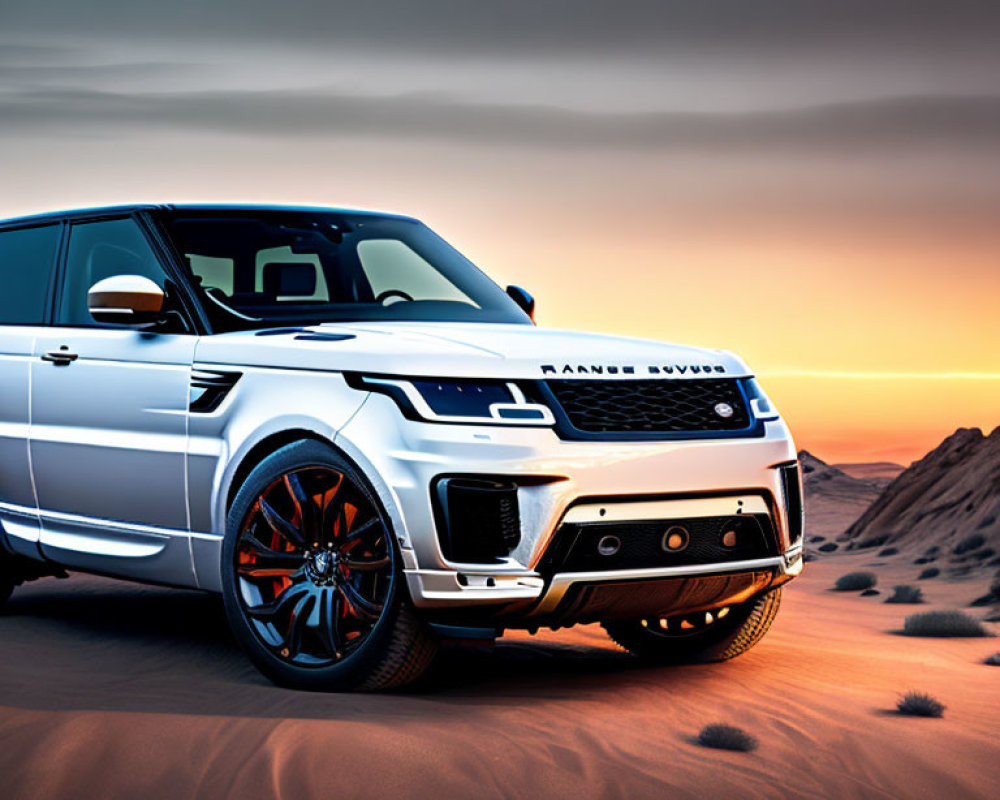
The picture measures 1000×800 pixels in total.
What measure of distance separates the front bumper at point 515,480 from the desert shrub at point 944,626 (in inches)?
216

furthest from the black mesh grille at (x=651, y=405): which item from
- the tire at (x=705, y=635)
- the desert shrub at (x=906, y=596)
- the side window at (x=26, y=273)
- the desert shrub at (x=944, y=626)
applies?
the desert shrub at (x=906, y=596)

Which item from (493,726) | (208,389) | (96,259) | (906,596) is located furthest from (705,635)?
(906,596)

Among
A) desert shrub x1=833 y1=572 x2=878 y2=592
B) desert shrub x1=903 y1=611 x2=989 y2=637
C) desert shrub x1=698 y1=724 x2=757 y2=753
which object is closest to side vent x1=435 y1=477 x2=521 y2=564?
desert shrub x1=698 y1=724 x2=757 y2=753

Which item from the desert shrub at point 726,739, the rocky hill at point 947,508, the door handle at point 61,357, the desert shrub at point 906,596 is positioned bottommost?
the rocky hill at point 947,508

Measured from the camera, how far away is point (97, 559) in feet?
24.2

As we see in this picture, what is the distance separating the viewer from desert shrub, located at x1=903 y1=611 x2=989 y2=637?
10648 millimetres

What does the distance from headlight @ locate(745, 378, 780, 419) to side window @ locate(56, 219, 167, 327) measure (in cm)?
304

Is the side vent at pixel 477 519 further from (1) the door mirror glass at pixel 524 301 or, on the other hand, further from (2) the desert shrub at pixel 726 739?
(1) the door mirror glass at pixel 524 301

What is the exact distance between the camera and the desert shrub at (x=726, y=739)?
18.5ft

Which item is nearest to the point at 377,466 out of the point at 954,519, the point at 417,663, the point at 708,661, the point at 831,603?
the point at 417,663

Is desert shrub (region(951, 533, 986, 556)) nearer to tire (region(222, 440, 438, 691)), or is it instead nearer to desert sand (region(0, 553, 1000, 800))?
desert sand (region(0, 553, 1000, 800))

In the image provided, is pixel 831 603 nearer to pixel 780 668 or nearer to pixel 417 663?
pixel 780 668

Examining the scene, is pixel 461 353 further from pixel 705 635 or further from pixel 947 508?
pixel 947 508

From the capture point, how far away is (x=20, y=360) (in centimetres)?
781
